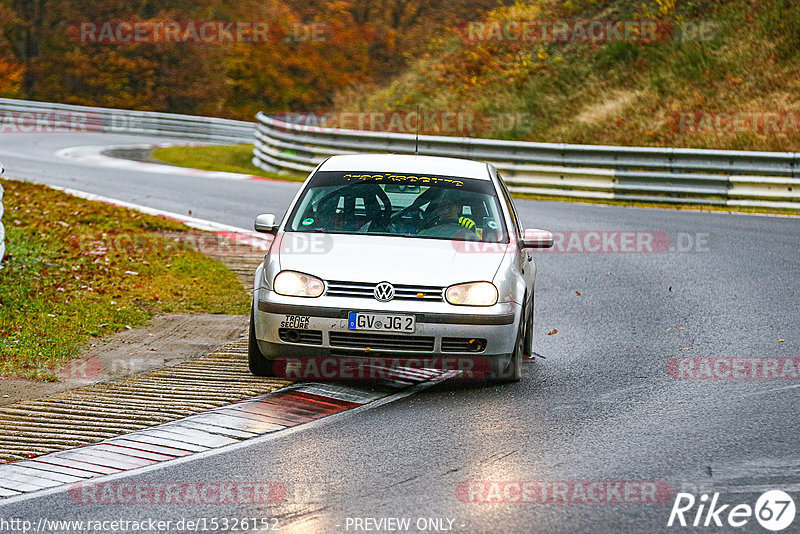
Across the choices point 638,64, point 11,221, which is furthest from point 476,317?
point 638,64

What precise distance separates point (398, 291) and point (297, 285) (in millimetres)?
751

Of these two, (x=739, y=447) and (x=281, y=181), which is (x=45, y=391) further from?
(x=281, y=181)

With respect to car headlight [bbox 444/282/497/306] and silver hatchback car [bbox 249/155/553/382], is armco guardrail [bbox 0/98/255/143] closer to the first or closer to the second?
silver hatchback car [bbox 249/155/553/382]

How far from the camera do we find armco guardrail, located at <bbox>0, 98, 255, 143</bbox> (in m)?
38.3

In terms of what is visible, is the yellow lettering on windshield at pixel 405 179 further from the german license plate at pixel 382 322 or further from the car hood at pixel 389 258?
the german license plate at pixel 382 322

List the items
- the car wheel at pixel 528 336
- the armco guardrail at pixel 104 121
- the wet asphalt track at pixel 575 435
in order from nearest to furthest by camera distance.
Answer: the wet asphalt track at pixel 575 435 < the car wheel at pixel 528 336 < the armco guardrail at pixel 104 121

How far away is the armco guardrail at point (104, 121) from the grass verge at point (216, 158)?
5.26m

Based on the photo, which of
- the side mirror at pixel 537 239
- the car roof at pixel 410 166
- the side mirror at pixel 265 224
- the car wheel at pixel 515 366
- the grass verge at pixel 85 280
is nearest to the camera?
the car wheel at pixel 515 366

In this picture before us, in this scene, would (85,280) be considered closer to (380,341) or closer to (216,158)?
(380,341)

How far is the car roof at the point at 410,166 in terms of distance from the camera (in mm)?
9727

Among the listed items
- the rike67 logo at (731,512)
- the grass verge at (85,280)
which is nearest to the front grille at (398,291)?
the grass verge at (85,280)

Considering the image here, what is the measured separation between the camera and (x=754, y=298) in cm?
1227

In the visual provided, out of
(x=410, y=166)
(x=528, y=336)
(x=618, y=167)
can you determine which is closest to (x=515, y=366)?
(x=528, y=336)

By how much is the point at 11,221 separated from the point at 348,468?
10769mm
